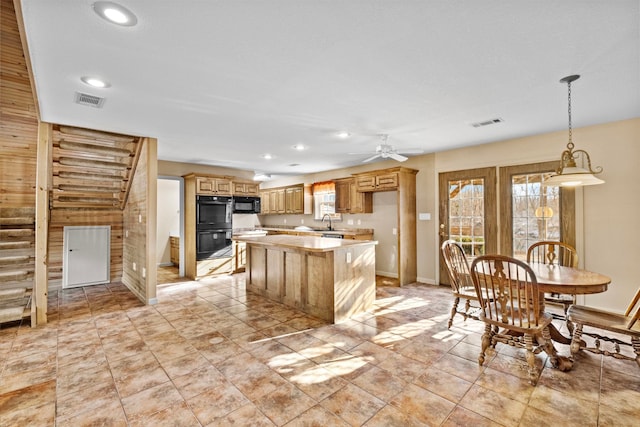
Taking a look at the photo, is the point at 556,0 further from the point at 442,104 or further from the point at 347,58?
the point at 442,104

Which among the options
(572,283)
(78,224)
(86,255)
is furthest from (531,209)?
(78,224)

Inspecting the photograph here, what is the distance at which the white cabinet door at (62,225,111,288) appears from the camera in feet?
17.7

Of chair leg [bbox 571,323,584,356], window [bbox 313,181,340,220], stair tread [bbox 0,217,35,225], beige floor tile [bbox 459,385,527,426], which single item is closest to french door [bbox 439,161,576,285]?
chair leg [bbox 571,323,584,356]

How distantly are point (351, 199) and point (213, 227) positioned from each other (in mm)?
3111

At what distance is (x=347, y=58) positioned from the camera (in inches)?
88.5

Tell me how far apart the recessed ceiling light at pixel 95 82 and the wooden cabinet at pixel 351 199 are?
4.70 m

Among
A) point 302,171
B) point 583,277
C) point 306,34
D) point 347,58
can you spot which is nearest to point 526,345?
point 583,277

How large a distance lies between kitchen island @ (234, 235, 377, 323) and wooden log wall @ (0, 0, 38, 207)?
11.8 feet

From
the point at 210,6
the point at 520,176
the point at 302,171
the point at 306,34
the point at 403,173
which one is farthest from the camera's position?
the point at 302,171

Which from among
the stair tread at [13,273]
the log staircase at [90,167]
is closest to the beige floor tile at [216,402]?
the stair tread at [13,273]

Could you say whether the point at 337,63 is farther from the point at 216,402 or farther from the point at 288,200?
the point at 288,200

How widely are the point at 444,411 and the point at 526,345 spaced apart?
1.01 meters

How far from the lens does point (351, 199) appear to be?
6.66 m

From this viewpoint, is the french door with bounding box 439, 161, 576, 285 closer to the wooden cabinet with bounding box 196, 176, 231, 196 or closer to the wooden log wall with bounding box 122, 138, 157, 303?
the wooden cabinet with bounding box 196, 176, 231, 196
